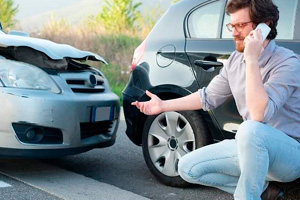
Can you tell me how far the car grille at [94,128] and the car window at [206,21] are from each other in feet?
3.52

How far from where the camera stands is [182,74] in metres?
4.58

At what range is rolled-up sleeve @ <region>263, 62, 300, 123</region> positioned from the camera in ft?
9.57

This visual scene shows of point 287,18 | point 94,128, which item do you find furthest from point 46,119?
point 287,18

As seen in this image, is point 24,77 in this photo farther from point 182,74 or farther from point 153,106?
point 153,106

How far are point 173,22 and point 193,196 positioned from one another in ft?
4.63

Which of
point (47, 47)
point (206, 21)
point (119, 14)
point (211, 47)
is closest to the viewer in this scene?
point (211, 47)

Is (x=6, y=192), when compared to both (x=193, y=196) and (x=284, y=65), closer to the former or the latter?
(x=193, y=196)

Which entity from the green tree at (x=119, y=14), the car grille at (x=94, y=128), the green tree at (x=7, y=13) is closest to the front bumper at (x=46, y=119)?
the car grille at (x=94, y=128)

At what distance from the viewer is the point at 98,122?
498cm

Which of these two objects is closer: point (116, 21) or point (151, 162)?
point (151, 162)

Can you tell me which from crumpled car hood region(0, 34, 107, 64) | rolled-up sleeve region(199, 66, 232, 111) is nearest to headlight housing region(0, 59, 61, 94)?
crumpled car hood region(0, 34, 107, 64)

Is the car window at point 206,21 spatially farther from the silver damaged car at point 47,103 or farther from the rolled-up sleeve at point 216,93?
the rolled-up sleeve at point 216,93

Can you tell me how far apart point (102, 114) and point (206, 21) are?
1.13 m

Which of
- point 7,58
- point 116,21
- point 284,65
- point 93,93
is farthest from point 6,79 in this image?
point 116,21
